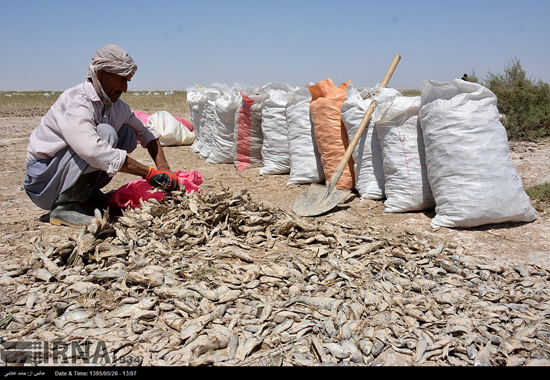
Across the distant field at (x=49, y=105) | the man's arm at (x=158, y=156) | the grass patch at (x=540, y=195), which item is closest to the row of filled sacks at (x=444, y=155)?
the grass patch at (x=540, y=195)

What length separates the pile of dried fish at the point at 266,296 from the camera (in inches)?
58.5

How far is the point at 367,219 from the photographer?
116 inches

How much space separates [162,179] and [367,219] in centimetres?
145

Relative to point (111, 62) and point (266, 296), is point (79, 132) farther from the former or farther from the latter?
point (266, 296)

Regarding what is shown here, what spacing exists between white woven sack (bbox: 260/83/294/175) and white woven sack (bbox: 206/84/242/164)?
20.7 inches

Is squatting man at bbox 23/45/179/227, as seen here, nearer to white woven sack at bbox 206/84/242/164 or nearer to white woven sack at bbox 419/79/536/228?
white woven sack at bbox 419/79/536/228

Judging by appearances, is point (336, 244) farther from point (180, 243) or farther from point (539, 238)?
point (539, 238)

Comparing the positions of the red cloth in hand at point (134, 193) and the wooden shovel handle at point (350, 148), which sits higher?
the wooden shovel handle at point (350, 148)

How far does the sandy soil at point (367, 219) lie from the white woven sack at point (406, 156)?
11 centimetres

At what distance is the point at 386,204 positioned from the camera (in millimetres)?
3055

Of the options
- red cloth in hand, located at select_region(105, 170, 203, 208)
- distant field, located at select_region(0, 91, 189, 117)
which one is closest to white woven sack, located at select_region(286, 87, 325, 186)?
red cloth in hand, located at select_region(105, 170, 203, 208)

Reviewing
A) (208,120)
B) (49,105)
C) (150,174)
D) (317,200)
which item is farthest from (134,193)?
(49,105)

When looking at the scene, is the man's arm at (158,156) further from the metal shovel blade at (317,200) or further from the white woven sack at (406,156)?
the white woven sack at (406,156)
